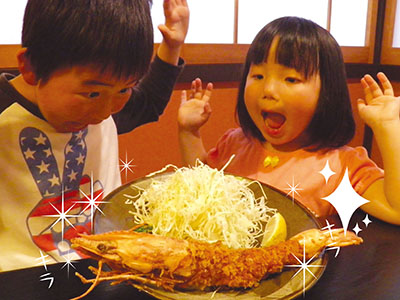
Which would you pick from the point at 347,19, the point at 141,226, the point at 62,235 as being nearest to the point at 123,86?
the point at 141,226

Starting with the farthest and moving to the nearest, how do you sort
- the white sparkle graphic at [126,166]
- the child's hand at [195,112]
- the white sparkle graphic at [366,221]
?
the white sparkle graphic at [126,166] → the child's hand at [195,112] → the white sparkle graphic at [366,221]

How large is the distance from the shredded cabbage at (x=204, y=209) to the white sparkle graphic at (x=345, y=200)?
264 mm

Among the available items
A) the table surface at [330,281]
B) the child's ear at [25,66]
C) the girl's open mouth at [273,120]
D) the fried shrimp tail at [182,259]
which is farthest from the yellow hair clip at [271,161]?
the child's ear at [25,66]

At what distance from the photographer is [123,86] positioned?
3.30 ft

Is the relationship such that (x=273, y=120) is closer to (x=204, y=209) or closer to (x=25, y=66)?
(x=204, y=209)

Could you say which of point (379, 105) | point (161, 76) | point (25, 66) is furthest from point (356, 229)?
point (25, 66)

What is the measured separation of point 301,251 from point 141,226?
41cm

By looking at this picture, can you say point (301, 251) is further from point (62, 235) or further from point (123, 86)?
point (62, 235)

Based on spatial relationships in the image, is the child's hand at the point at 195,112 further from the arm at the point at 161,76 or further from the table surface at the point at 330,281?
the table surface at the point at 330,281

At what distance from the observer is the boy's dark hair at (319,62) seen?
1324 mm

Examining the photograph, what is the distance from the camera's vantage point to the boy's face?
0.95 metres

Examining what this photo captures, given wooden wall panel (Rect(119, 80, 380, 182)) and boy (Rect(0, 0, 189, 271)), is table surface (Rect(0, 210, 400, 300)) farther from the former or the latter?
wooden wall panel (Rect(119, 80, 380, 182))

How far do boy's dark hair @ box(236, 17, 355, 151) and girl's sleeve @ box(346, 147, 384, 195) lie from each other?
83 mm

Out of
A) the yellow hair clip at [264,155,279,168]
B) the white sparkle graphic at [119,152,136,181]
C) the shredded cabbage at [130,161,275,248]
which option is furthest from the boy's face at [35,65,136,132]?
the white sparkle graphic at [119,152,136,181]
